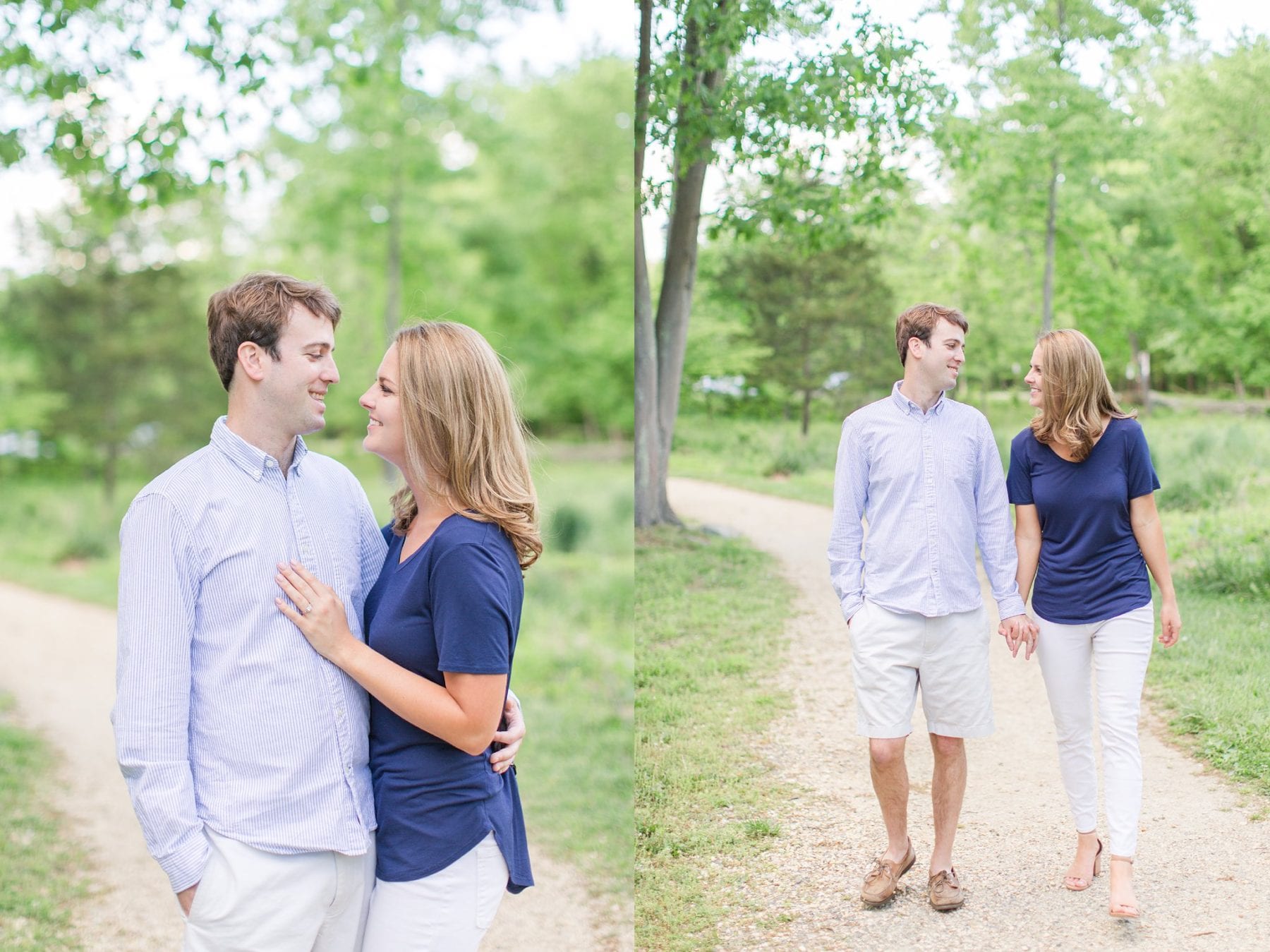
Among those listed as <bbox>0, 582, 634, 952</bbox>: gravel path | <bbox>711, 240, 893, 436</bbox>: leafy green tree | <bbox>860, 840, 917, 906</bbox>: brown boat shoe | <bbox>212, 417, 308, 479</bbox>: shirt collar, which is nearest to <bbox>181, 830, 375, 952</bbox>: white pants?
<bbox>212, 417, 308, 479</bbox>: shirt collar

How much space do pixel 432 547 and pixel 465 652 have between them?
20 centimetres

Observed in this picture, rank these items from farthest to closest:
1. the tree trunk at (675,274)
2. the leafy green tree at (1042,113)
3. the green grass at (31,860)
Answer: the green grass at (31,860) < the tree trunk at (675,274) < the leafy green tree at (1042,113)

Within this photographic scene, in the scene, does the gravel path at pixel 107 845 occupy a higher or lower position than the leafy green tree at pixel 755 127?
lower

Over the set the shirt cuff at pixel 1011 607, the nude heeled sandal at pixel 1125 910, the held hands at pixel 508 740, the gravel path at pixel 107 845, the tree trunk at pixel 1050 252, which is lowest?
the gravel path at pixel 107 845

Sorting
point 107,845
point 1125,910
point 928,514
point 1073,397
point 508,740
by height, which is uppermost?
point 1073,397

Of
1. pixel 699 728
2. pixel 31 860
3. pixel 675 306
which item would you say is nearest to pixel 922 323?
pixel 675 306

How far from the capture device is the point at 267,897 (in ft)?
6.68

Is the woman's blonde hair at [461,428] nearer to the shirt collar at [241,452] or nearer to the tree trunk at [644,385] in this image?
the shirt collar at [241,452]

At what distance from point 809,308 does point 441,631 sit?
6.88ft

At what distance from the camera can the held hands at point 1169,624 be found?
300 centimetres

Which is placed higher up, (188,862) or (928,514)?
(928,514)

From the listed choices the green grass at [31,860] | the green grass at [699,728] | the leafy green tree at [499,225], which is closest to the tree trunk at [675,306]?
the green grass at [699,728]

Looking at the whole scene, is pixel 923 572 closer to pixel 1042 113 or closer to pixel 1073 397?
pixel 1073 397

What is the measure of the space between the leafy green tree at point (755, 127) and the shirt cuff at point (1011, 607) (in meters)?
1.25
